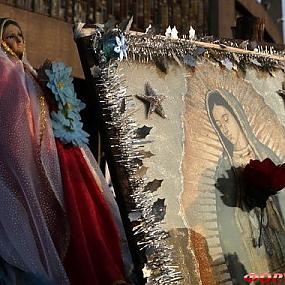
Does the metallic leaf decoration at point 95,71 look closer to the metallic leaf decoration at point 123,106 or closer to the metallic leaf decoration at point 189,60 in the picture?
the metallic leaf decoration at point 123,106

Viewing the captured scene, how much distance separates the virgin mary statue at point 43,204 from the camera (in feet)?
5.85

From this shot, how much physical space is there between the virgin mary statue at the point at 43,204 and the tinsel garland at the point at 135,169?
23 cm

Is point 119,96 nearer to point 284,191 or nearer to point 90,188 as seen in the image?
point 90,188

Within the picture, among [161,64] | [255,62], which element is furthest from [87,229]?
[255,62]

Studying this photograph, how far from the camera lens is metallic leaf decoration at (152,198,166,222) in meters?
1.70

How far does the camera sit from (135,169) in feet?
5.61

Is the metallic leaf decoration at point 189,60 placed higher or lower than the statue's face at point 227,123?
higher

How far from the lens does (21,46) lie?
7.19 ft

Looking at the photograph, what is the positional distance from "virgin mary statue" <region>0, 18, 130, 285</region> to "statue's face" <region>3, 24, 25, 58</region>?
2 centimetres

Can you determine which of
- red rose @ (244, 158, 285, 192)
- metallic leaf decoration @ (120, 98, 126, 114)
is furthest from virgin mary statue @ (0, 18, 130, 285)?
red rose @ (244, 158, 285, 192)

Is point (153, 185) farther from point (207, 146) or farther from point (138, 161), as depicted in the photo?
point (207, 146)

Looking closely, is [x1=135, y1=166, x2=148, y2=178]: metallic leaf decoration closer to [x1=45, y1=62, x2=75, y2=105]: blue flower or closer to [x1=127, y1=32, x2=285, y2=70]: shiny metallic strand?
[x1=127, y1=32, x2=285, y2=70]: shiny metallic strand

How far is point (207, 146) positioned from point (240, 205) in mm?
216

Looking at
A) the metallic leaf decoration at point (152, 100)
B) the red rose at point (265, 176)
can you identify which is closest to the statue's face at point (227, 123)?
the red rose at point (265, 176)
